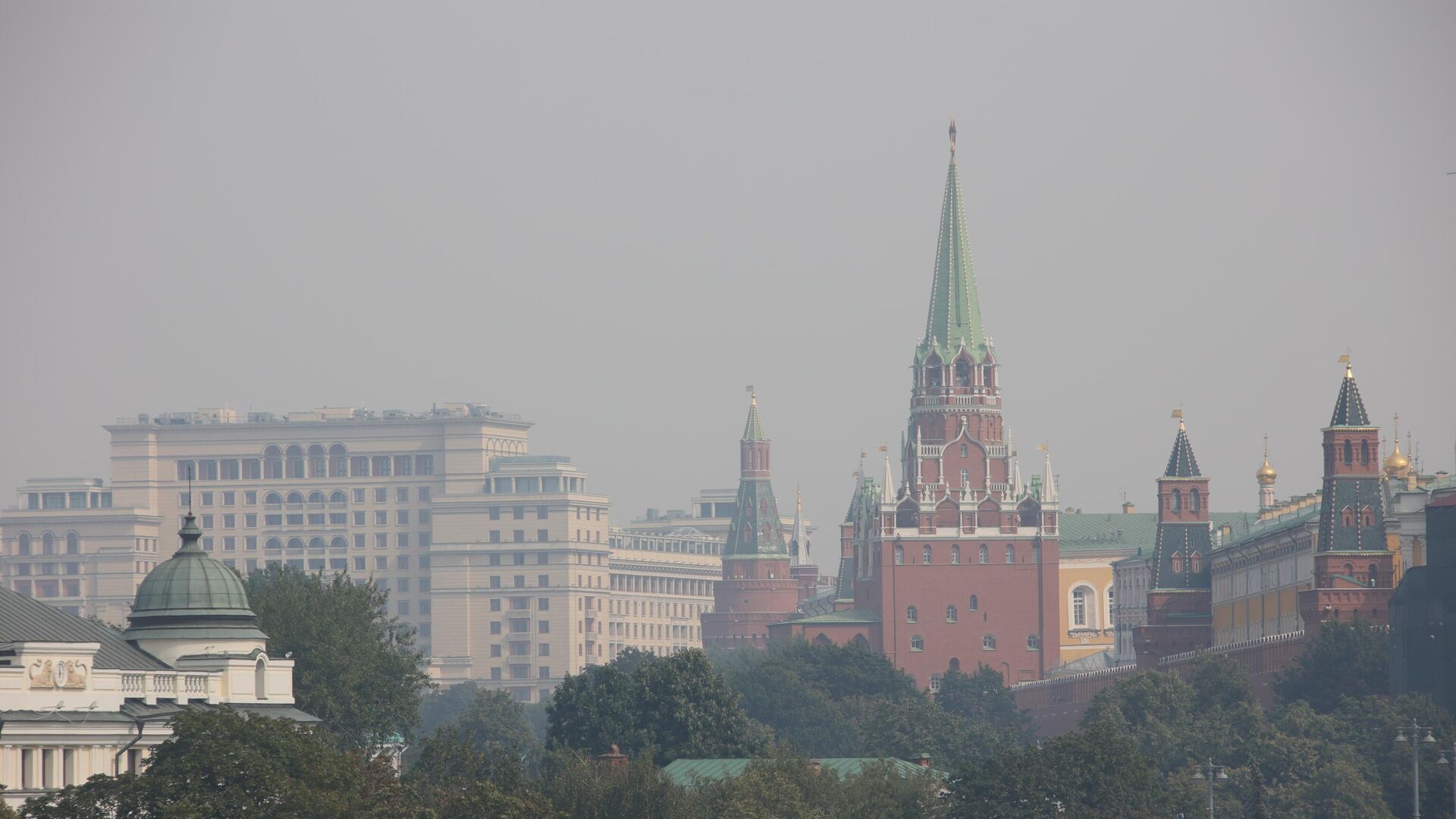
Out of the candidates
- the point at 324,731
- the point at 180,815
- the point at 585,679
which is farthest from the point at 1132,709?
the point at 180,815

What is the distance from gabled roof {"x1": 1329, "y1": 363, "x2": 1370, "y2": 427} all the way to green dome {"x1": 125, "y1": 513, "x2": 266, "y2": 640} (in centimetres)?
9450

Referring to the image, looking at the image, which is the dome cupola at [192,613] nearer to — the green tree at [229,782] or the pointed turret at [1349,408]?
the green tree at [229,782]

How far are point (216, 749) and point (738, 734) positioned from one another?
194 feet

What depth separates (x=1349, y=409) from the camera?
591 ft

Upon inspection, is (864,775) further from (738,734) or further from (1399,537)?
(1399,537)

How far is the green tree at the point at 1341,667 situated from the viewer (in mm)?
164750

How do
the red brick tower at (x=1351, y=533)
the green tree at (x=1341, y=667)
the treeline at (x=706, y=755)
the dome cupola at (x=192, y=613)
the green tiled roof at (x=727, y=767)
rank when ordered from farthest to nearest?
the red brick tower at (x=1351, y=533), the green tree at (x=1341, y=667), the green tiled roof at (x=727, y=767), the dome cupola at (x=192, y=613), the treeline at (x=706, y=755)

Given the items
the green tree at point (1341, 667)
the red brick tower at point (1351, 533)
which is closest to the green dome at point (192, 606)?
the green tree at point (1341, 667)

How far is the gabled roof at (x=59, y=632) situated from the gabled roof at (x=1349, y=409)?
96.7 m

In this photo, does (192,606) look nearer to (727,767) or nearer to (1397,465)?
(727,767)

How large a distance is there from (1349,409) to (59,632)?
10204 centimetres

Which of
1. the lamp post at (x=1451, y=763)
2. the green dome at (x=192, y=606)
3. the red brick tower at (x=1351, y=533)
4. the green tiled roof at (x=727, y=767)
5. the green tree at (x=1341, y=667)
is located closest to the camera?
the green dome at (x=192, y=606)

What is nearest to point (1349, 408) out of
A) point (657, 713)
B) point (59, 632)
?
point (657, 713)

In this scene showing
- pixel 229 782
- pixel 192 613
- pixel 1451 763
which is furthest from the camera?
pixel 1451 763
